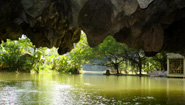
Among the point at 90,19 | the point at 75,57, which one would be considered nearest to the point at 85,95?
the point at 90,19

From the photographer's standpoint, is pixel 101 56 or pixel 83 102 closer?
pixel 83 102

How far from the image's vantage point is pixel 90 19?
7.32 m

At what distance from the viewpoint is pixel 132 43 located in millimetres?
8312

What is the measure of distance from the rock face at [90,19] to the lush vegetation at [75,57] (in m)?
15.6

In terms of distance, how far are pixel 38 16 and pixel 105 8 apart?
2362mm

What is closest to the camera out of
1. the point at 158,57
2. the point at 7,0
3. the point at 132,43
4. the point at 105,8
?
the point at 7,0

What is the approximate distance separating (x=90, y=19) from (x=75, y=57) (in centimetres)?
2112

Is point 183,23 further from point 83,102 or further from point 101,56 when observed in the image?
point 101,56

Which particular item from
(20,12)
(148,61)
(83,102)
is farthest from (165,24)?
(148,61)

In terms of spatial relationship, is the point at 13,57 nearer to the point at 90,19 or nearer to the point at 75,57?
the point at 75,57

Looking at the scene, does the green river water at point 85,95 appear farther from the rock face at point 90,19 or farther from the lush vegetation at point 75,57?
the lush vegetation at point 75,57

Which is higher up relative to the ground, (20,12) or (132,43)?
(20,12)

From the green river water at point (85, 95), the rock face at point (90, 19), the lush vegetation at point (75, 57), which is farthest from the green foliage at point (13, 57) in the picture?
the rock face at point (90, 19)

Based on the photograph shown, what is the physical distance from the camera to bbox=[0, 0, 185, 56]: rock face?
6285 millimetres
